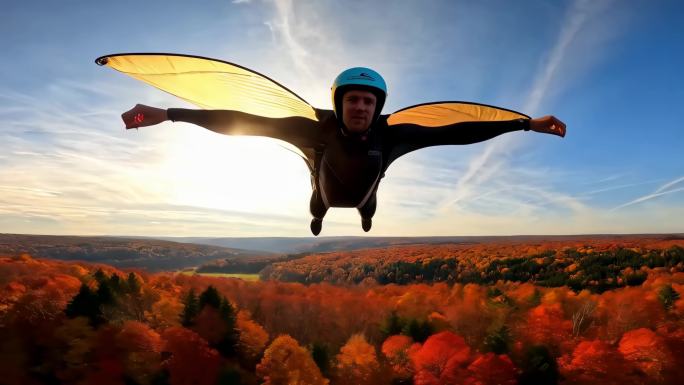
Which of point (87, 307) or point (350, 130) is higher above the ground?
point (350, 130)

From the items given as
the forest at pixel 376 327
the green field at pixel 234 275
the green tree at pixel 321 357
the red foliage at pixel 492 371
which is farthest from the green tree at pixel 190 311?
the green field at pixel 234 275

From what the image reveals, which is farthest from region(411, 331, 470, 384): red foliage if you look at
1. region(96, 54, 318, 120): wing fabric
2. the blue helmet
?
the blue helmet

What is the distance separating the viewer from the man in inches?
208

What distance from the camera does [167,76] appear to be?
600cm

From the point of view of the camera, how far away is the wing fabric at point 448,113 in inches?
280

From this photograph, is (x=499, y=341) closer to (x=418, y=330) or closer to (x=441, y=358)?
(x=441, y=358)

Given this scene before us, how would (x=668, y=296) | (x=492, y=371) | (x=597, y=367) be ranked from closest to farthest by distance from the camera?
(x=492, y=371)
(x=597, y=367)
(x=668, y=296)

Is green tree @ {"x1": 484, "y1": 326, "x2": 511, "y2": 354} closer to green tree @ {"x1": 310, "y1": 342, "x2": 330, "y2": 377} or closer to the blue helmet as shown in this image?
green tree @ {"x1": 310, "y1": 342, "x2": 330, "y2": 377}

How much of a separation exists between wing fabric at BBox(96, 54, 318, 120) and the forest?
65665 millimetres

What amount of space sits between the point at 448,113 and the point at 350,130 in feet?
8.52

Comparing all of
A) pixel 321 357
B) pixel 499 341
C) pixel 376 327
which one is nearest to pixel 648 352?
pixel 499 341

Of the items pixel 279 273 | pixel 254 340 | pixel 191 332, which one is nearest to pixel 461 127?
pixel 191 332

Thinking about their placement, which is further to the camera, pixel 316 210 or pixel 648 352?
pixel 648 352

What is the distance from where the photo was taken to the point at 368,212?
7.96 meters
